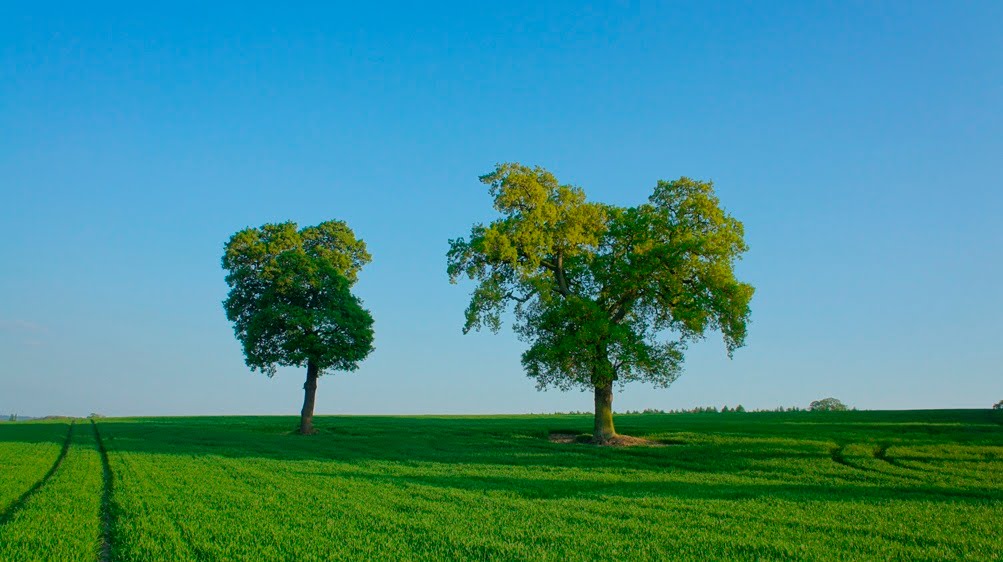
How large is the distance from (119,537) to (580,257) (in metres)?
33.0

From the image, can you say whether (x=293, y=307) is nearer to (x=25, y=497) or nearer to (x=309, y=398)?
(x=309, y=398)

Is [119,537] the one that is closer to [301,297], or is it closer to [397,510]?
[397,510]

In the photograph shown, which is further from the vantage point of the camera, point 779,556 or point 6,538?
point 6,538

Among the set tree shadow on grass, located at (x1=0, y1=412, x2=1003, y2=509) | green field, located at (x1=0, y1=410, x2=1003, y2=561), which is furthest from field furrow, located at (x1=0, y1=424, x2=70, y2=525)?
tree shadow on grass, located at (x1=0, y1=412, x2=1003, y2=509)

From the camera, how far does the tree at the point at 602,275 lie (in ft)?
133

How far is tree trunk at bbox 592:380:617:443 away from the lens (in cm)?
4106

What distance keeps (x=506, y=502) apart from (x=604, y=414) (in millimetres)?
24153

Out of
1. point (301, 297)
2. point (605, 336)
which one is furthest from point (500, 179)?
point (301, 297)

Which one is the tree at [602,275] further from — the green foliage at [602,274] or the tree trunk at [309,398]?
the tree trunk at [309,398]

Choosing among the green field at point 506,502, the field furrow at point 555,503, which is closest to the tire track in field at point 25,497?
the green field at point 506,502

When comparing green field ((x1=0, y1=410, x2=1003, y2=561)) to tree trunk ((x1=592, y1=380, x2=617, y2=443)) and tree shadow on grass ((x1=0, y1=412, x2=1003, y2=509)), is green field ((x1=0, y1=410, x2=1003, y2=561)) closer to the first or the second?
tree shadow on grass ((x1=0, y1=412, x2=1003, y2=509))

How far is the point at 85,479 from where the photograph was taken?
23.3 metres

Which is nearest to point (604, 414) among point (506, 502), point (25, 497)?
point (506, 502)

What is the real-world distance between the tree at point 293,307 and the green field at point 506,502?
53.2 feet
